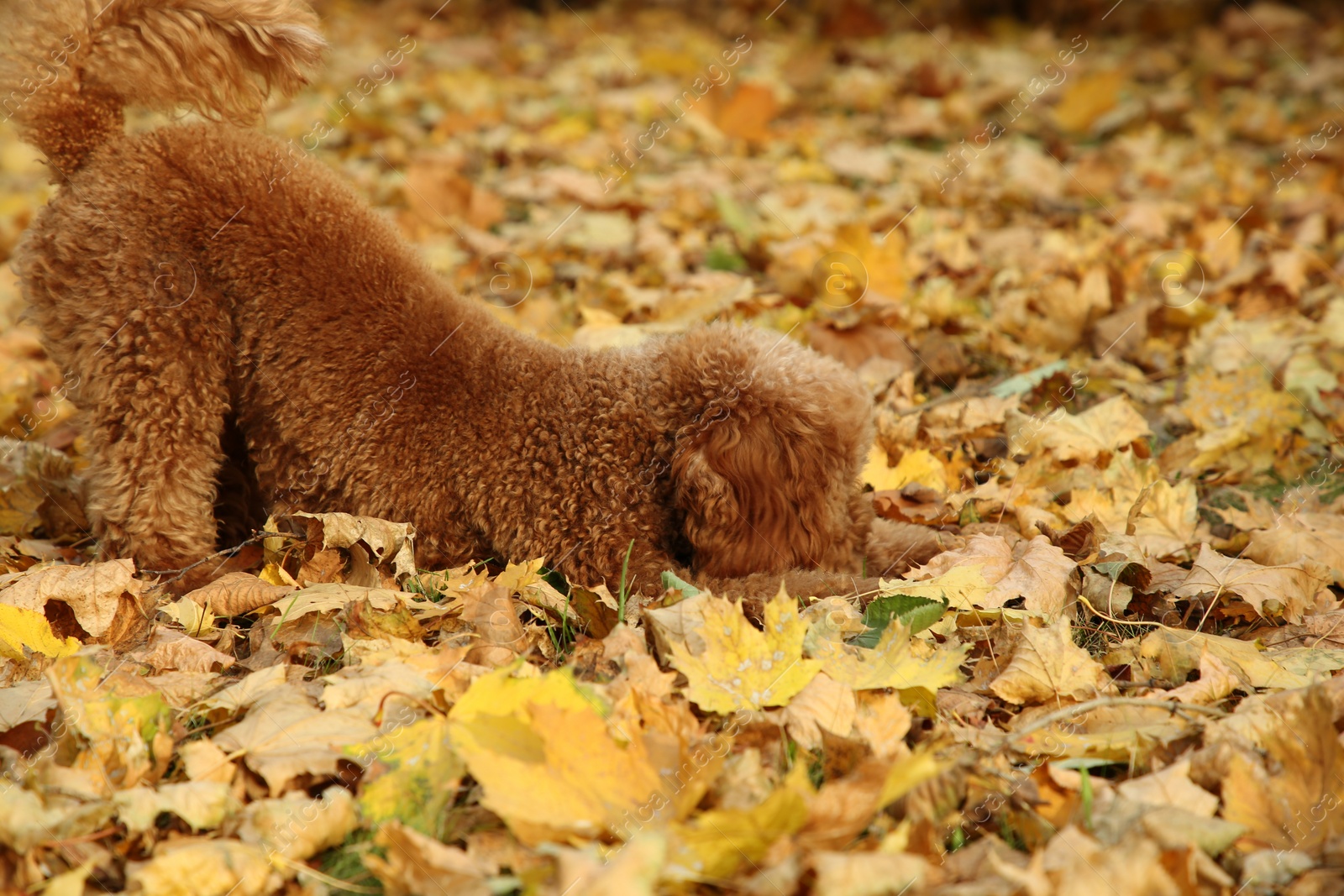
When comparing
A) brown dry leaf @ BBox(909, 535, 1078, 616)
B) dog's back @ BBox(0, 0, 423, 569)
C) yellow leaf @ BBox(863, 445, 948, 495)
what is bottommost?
brown dry leaf @ BBox(909, 535, 1078, 616)

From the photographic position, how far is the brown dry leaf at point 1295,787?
1832mm

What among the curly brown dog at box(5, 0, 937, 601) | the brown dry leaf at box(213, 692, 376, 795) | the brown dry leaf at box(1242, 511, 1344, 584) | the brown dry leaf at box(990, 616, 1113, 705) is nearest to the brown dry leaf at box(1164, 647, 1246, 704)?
the brown dry leaf at box(990, 616, 1113, 705)

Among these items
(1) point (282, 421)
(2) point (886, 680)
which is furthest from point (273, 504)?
(2) point (886, 680)

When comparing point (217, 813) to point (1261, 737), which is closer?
point (217, 813)

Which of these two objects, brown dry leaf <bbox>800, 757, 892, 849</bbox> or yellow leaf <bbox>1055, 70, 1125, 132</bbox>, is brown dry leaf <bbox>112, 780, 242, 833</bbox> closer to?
brown dry leaf <bbox>800, 757, 892, 849</bbox>

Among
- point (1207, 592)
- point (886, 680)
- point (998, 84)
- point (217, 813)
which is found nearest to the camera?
point (217, 813)

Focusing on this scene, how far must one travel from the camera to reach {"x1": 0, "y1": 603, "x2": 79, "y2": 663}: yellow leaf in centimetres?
240

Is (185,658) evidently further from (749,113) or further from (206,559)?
(749,113)

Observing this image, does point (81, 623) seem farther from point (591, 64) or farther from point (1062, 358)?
point (591, 64)

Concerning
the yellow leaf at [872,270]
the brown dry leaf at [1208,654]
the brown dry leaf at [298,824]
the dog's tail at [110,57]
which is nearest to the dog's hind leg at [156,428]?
the dog's tail at [110,57]

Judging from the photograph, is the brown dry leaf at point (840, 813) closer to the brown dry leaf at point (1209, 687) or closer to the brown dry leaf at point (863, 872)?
the brown dry leaf at point (863, 872)

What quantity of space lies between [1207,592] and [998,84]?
620cm

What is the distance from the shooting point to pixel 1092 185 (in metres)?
6.43

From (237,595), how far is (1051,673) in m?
1.89
